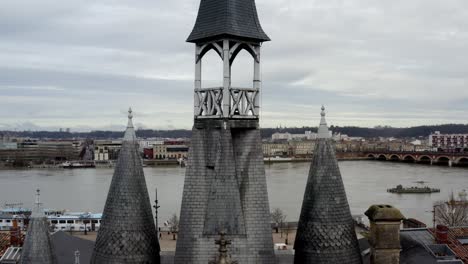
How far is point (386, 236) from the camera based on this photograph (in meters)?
10.9

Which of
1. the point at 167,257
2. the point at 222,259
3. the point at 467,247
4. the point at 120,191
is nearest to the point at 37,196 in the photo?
the point at 120,191

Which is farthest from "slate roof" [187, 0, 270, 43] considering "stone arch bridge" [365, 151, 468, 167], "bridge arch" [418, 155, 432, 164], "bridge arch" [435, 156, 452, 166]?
"bridge arch" [418, 155, 432, 164]

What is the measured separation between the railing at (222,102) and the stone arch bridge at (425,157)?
460 feet

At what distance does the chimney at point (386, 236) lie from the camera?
428 inches

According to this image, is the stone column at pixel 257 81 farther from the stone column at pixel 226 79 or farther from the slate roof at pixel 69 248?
the slate roof at pixel 69 248

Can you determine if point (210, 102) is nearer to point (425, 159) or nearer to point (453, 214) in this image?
point (453, 214)

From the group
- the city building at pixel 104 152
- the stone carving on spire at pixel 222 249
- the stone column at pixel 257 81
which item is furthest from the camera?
the city building at pixel 104 152

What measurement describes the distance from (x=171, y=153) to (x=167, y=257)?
168 meters

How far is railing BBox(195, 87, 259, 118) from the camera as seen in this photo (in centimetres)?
1076

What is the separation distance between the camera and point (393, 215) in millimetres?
10945

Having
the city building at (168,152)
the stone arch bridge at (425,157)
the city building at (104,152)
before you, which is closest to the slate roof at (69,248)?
the stone arch bridge at (425,157)

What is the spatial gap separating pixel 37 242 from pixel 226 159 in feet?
16.0

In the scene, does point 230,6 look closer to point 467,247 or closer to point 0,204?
point 467,247

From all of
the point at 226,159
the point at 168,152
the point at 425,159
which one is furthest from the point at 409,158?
the point at 226,159
